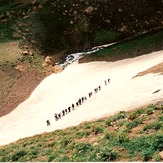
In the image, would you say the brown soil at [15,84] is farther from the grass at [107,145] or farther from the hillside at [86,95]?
the grass at [107,145]

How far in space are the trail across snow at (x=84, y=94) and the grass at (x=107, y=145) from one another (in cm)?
686

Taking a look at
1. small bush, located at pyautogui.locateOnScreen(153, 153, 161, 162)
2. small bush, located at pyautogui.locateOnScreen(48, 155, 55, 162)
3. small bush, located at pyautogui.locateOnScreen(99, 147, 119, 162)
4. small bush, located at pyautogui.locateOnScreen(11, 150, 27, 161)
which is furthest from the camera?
small bush, located at pyautogui.locateOnScreen(11, 150, 27, 161)

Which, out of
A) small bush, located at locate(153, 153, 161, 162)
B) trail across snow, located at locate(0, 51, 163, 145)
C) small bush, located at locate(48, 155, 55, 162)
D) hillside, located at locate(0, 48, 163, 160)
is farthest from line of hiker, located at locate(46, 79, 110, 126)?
small bush, located at locate(153, 153, 161, 162)

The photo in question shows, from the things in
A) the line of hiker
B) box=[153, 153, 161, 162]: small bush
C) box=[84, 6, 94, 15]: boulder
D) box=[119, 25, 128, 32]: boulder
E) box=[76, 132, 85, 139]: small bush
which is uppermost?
box=[84, 6, 94, 15]: boulder

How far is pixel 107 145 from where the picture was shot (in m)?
20.9

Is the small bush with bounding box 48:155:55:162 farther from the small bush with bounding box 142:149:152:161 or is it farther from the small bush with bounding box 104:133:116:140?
the small bush with bounding box 142:149:152:161

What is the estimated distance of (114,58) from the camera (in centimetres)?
6494

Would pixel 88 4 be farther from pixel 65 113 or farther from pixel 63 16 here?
pixel 65 113

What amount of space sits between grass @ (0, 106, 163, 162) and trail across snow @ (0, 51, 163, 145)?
686cm

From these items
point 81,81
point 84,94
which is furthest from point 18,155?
point 81,81

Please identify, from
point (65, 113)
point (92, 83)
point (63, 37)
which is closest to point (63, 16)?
point (63, 37)

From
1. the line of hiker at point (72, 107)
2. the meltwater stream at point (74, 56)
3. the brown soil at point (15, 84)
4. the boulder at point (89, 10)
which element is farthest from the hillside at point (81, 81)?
the meltwater stream at point (74, 56)

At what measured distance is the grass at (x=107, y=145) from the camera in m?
18.7

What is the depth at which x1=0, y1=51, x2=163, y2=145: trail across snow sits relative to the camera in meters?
38.1
